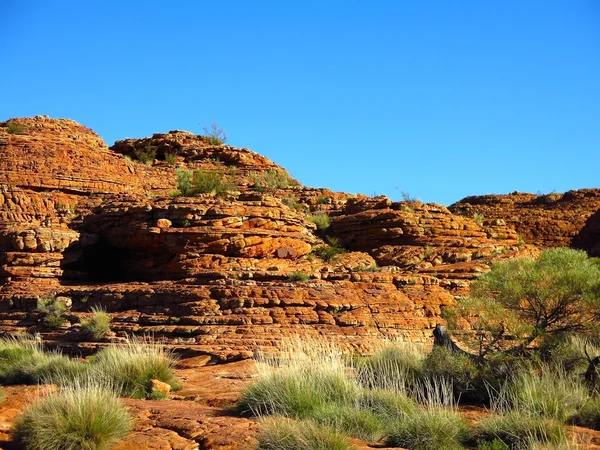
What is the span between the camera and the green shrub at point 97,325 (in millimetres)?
15641

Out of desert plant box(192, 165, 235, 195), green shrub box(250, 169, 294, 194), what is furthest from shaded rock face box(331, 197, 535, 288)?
desert plant box(192, 165, 235, 195)

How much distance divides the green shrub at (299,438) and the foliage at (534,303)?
4474 mm

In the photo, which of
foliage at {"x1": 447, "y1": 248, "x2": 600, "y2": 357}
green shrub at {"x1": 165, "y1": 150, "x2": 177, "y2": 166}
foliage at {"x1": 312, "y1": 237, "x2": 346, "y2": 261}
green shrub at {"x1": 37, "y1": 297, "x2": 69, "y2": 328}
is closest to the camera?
foliage at {"x1": 447, "y1": 248, "x2": 600, "y2": 357}

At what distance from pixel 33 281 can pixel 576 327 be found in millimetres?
13834

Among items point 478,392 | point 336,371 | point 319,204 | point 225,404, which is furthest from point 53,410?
point 319,204

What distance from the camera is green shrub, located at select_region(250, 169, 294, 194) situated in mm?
27655

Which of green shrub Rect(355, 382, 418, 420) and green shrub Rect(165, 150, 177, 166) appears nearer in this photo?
green shrub Rect(355, 382, 418, 420)

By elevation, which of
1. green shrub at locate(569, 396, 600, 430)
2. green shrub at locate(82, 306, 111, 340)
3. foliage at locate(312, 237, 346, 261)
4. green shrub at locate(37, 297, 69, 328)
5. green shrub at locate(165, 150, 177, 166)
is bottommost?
green shrub at locate(569, 396, 600, 430)

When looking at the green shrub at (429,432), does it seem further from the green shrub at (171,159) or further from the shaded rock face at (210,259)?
the green shrub at (171,159)

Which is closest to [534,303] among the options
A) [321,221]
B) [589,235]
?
[321,221]

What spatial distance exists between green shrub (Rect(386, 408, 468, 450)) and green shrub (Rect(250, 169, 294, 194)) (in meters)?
19.7

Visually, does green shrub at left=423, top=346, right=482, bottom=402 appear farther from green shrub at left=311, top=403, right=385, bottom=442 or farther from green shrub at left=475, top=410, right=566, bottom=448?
green shrub at left=311, top=403, right=385, bottom=442

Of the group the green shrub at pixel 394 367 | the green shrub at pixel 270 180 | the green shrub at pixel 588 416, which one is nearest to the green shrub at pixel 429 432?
the green shrub at pixel 588 416

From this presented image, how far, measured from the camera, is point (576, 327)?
11.4 m
